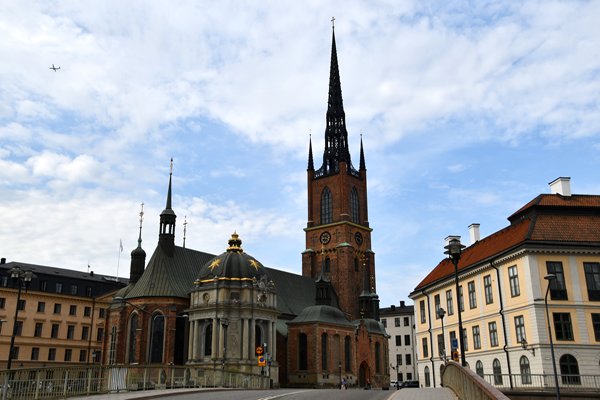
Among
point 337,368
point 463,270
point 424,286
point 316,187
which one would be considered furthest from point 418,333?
point 316,187

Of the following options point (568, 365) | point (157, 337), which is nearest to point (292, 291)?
point (157, 337)

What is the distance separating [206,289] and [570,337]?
117 feet

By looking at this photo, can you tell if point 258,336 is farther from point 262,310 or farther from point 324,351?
point 324,351

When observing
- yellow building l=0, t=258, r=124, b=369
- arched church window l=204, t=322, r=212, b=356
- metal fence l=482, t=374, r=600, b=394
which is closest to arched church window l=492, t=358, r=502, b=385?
metal fence l=482, t=374, r=600, b=394

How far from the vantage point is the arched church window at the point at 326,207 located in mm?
93375

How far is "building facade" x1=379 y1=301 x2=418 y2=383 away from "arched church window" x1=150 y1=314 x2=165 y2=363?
51673mm

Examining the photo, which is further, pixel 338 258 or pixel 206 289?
pixel 338 258

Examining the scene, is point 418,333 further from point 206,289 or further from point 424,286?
point 206,289

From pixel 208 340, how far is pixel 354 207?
40.7 meters

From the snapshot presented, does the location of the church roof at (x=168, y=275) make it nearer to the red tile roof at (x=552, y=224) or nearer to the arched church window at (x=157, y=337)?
the arched church window at (x=157, y=337)

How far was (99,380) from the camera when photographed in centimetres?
2417

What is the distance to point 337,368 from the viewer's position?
70.3m

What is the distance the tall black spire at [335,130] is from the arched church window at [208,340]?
41.1 meters

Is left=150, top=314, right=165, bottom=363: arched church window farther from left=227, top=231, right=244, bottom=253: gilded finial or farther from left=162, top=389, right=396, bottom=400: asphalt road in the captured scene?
left=162, top=389, right=396, bottom=400: asphalt road
